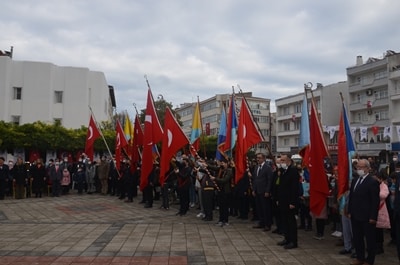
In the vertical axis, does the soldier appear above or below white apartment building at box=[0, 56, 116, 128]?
below

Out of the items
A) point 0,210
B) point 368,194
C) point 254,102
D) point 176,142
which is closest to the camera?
point 368,194

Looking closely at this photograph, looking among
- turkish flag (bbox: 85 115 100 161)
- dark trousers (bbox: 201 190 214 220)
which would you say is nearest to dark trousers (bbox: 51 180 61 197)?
turkish flag (bbox: 85 115 100 161)

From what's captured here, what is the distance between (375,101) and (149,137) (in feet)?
140

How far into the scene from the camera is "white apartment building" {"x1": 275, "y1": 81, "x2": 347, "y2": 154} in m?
57.7

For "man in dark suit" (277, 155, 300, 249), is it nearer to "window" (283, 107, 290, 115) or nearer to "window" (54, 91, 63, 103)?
"window" (54, 91, 63, 103)

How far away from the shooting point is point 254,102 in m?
80.6

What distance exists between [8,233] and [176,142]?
524 centimetres

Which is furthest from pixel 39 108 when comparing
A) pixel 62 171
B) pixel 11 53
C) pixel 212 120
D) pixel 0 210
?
pixel 212 120

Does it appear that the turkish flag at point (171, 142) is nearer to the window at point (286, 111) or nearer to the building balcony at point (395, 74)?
the building balcony at point (395, 74)

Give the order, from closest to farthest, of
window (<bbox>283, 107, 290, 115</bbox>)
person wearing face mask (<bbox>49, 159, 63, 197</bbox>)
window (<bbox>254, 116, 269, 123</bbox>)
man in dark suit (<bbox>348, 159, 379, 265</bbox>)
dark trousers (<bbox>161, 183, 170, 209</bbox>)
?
1. man in dark suit (<bbox>348, 159, 379, 265</bbox>)
2. dark trousers (<bbox>161, 183, 170, 209</bbox>)
3. person wearing face mask (<bbox>49, 159, 63, 197</bbox>)
4. window (<bbox>283, 107, 290, 115</bbox>)
5. window (<bbox>254, 116, 269, 123</bbox>)

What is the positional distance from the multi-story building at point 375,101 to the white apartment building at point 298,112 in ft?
8.38

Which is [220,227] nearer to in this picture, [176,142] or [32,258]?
[176,142]

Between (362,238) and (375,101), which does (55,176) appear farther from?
(375,101)

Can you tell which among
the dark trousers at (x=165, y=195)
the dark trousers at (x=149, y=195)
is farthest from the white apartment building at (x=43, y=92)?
the dark trousers at (x=165, y=195)
